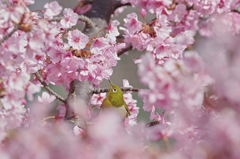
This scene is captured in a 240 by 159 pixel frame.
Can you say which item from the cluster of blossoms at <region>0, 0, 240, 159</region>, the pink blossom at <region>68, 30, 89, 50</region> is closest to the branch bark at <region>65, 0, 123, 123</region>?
the pink blossom at <region>68, 30, 89, 50</region>

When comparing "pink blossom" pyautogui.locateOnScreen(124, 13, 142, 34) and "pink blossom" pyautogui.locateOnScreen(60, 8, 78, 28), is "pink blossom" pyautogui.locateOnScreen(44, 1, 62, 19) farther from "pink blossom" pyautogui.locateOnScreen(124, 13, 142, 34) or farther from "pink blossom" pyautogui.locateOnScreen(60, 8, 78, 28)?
"pink blossom" pyautogui.locateOnScreen(124, 13, 142, 34)

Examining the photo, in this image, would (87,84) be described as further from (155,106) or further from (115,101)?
(155,106)

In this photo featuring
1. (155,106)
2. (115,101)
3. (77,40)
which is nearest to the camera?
(155,106)

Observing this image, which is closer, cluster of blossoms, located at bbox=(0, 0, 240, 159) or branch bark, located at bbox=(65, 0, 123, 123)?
cluster of blossoms, located at bbox=(0, 0, 240, 159)

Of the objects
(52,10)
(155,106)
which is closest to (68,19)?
(52,10)

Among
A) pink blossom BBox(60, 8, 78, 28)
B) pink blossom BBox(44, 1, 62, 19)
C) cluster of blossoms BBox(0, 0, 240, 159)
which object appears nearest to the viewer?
cluster of blossoms BBox(0, 0, 240, 159)

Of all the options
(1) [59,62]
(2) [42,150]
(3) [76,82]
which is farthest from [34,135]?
(3) [76,82]

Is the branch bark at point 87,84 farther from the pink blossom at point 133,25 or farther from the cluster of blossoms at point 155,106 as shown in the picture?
the cluster of blossoms at point 155,106

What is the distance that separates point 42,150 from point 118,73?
9.83m

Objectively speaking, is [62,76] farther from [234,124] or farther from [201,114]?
[234,124]

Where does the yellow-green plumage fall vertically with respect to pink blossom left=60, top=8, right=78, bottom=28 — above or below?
below

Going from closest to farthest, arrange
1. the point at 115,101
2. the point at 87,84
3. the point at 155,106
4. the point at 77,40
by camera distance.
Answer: the point at 155,106
the point at 77,40
the point at 115,101
the point at 87,84

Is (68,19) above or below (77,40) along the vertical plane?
above

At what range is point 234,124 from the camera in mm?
1240
